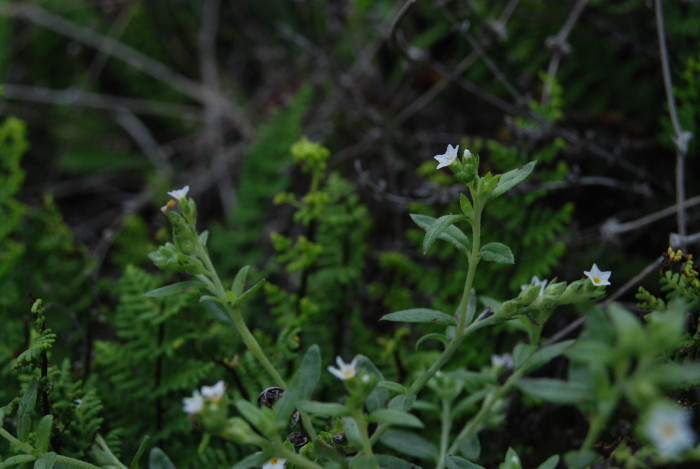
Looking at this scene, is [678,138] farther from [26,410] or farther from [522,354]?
[26,410]

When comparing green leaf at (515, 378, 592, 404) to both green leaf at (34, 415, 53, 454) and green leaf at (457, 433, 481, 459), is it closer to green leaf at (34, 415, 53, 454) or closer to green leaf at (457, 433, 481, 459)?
green leaf at (457, 433, 481, 459)

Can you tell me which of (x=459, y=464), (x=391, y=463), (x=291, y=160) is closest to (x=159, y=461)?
(x=391, y=463)

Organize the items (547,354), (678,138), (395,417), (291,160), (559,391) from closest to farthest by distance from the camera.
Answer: (559,391) → (395,417) → (547,354) → (678,138) → (291,160)

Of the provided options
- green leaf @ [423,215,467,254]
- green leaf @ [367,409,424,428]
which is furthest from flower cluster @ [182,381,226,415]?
green leaf @ [423,215,467,254]

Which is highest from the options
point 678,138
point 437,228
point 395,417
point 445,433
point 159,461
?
point 437,228

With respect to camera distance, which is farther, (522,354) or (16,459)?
(522,354)

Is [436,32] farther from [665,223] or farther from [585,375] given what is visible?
[585,375]
